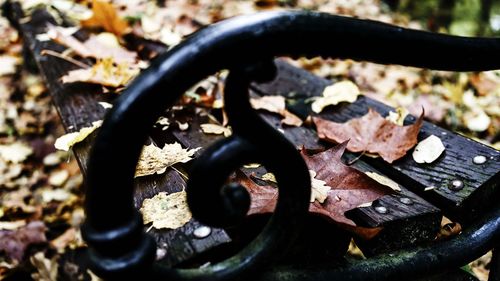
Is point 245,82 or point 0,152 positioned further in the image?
point 0,152

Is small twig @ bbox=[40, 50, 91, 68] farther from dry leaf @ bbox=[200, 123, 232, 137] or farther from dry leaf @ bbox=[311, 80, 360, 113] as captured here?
dry leaf @ bbox=[311, 80, 360, 113]

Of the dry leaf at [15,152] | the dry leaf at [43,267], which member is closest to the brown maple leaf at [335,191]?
the dry leaf at [43,267]

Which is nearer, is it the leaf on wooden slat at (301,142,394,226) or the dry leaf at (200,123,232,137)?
the leaf on wooden slat at (301,142,394,226)

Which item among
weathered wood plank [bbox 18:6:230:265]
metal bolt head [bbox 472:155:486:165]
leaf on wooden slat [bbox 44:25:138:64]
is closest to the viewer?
weathered wood plank [bbox 18:6:230:265]

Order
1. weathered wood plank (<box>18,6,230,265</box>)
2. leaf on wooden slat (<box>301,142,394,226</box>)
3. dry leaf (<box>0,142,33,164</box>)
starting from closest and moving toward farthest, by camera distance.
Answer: weathered wood plank (<box>18,6,230,265</box>) → leaf on wooden slat (<box>301,142,394,226</box>) → dry leaf (<box>0,142,33,164</box>)

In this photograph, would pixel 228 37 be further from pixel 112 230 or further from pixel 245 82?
pixel 112 230

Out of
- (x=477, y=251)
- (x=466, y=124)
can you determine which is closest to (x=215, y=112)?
(x=477, y=251)

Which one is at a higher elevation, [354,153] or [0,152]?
[354,153]

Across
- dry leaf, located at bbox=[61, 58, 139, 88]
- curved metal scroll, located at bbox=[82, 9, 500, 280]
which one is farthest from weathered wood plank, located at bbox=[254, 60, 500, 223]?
dry leaf, located at bbox=[61, 58, 139, 88]
